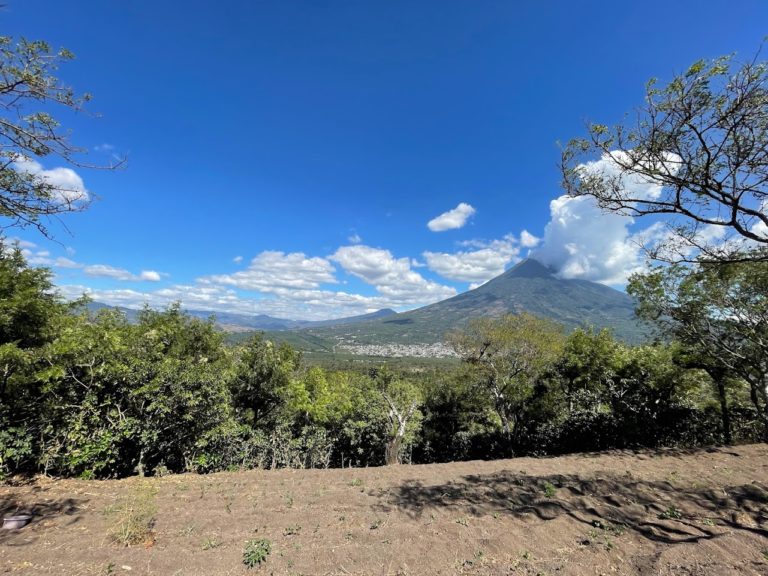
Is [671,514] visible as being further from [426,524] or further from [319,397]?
[319,397]

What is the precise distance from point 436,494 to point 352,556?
323 cm

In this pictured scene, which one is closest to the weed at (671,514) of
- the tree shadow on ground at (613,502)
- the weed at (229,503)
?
the tree shadow on ground at (613,502)

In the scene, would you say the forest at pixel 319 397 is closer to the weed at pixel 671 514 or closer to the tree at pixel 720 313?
the tree at pixel 720 313

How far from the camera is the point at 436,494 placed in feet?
24.3

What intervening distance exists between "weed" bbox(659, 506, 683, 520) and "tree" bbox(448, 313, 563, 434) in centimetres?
927

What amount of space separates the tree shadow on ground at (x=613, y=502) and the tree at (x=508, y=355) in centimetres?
713

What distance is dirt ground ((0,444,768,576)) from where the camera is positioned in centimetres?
439

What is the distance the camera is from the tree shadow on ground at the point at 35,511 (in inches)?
206

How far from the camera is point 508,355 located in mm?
15320

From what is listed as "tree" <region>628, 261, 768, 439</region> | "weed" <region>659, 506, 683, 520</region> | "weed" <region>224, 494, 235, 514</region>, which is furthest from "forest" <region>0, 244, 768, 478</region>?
"weed" <region>659, 506, 683, 520</region>

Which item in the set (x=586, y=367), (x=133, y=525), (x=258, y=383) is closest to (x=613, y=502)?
(x=133, y=525)

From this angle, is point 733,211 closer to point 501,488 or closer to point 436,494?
point 501,488

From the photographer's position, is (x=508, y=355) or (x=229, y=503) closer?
(x=229, y=503)

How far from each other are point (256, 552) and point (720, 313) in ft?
43.7
